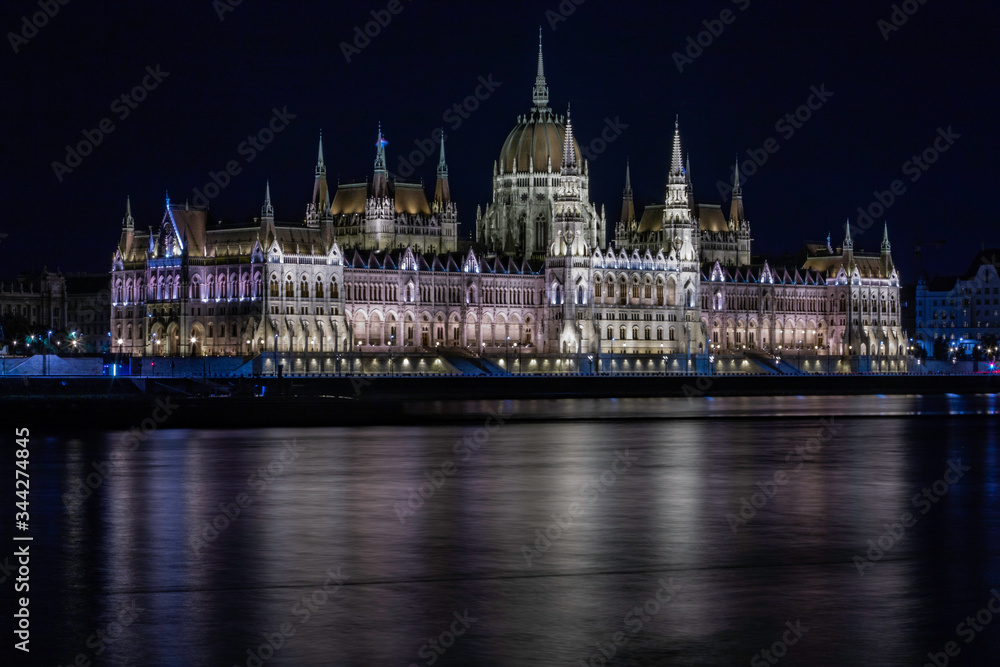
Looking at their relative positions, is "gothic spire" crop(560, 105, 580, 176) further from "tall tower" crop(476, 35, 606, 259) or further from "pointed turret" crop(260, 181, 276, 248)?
"pointed turret" crop(260, 181, 276, 248)

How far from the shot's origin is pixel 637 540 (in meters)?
28.7

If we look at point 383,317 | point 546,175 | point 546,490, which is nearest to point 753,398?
point 383,317

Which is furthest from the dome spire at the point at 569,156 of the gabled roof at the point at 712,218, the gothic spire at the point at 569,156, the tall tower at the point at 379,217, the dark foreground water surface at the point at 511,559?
the dark foreground water surface at the point at 511,559

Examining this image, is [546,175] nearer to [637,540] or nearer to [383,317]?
[383,317]

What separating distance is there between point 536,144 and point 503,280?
65.2ft

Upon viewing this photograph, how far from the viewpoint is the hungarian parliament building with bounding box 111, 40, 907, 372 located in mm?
127688

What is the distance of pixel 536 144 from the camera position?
16025 cm

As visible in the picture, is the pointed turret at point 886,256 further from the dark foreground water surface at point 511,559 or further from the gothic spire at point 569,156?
the dark foreground water surface at point 511,559

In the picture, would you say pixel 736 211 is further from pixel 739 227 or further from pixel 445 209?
pixel 445 209

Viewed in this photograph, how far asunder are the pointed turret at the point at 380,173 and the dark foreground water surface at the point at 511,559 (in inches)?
3788

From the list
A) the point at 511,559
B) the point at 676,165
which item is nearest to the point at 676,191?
the point at 676,165

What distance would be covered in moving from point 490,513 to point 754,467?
1478cm

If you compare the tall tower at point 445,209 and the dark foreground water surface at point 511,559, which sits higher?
the tall tower at point 445,209

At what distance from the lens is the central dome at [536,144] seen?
526ft
